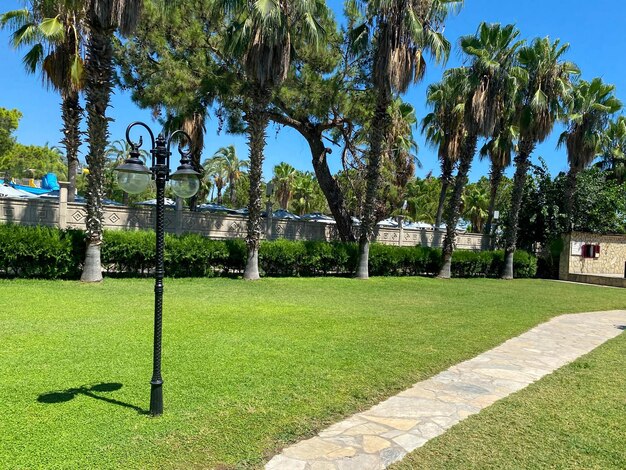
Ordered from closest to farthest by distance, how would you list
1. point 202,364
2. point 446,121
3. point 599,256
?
point 202,364, point 446,121, point 599,256

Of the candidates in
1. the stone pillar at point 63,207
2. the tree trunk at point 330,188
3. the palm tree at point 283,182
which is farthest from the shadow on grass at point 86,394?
the palm tree at point 283,182

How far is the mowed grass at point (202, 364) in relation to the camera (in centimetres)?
350

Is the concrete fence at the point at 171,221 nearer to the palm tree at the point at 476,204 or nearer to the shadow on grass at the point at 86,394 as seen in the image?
the shadow on grass at the point at 86,394

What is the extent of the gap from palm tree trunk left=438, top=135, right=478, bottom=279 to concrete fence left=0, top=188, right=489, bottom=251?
2975 millimetres

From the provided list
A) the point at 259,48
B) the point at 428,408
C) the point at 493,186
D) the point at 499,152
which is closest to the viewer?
the point at 428,408

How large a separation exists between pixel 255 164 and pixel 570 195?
58.6 feet

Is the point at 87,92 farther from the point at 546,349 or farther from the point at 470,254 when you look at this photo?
the point at 470,254

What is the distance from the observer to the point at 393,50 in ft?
52.4

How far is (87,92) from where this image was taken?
1210 centimetres

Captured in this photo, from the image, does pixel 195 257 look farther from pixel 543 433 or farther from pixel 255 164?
pixel 543 433

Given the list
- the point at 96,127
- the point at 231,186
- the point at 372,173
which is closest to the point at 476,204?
the point at 231,186

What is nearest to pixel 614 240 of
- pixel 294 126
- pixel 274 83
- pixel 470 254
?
pixel 470 254

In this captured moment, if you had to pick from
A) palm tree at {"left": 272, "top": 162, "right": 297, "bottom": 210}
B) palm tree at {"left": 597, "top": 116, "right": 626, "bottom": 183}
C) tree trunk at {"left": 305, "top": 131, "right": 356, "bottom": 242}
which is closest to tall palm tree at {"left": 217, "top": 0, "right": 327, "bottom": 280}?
tree trunk at {"left": 305, "top": 131, "right": 356, "bottom": 242}

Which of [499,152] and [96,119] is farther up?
[499,152]
